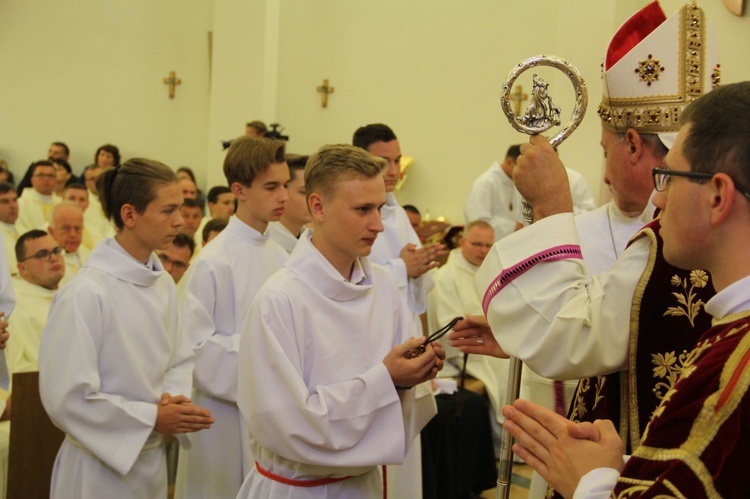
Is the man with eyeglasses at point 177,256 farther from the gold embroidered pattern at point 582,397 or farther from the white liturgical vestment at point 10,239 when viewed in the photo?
the gold embroidered pattern at point 582,397

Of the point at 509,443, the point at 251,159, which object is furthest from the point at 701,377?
the point at 251,159

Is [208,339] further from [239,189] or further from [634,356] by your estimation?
[634,356]

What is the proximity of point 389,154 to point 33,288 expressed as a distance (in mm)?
2907

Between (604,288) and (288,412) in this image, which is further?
(288,412)

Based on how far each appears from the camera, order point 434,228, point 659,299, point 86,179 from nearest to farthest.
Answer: point 659,299
point 434,228
point 86,179

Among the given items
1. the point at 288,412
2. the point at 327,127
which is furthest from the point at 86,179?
the point at 288,412

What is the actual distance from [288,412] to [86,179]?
32.4ft

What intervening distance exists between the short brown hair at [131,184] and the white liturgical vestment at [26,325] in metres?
2.47

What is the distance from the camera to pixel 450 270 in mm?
7359

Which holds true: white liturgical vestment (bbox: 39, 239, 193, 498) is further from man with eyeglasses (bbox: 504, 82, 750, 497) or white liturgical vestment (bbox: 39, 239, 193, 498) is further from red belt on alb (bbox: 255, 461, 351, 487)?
man with eyeglasses (bbox: 504, 82, 750, 497)

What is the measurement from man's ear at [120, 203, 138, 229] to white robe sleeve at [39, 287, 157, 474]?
0.36 metres

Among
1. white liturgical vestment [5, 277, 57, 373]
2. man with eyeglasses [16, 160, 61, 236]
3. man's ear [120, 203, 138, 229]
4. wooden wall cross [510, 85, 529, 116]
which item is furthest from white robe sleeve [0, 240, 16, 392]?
wooden wall cross [510, 85, 529, 116]

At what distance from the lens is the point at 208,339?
4.10 m

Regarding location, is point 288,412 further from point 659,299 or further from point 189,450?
point 189,450
